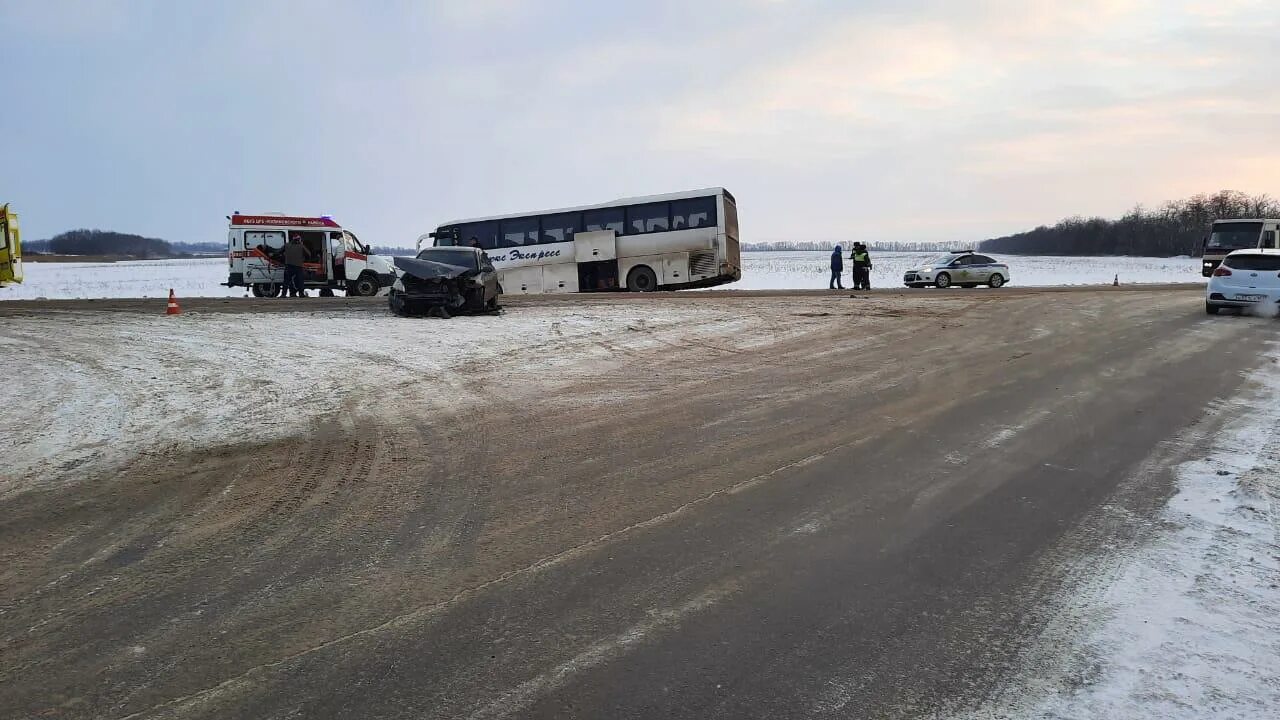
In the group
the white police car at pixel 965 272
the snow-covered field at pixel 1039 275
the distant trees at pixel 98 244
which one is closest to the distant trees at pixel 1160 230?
the snow-covered field at pixel 1039 275

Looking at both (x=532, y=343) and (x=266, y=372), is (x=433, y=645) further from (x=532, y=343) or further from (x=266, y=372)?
(x=532, y=343)

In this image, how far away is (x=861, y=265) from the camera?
29.7 meters

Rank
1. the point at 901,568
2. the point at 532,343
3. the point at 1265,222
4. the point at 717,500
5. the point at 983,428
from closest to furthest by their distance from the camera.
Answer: the point at 901,568 < the point at 717,500 < the point at 983,428 < the point at 532,343 < the point at 1265,222

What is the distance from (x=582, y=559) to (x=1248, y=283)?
758 inches

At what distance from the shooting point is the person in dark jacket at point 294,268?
25.6m

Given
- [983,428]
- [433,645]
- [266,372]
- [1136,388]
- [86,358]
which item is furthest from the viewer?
[86,358]

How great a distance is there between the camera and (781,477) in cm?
605

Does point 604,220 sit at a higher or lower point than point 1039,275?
higher

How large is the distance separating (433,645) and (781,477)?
323cm

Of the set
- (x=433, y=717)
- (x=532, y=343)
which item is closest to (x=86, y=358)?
(x=532, y=343)

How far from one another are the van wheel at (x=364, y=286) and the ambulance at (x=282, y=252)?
0.03 meters

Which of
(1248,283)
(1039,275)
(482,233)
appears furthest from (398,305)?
(1039,275)

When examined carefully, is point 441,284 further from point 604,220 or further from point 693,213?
point 693,213

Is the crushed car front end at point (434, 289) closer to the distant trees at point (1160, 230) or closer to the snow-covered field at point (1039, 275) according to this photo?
the snow-covered field at point (1039, 275)
